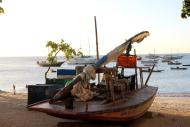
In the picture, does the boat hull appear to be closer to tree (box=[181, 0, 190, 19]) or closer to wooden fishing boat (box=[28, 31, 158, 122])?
wooden fishing boat (box=[28, 31, 158, 122])

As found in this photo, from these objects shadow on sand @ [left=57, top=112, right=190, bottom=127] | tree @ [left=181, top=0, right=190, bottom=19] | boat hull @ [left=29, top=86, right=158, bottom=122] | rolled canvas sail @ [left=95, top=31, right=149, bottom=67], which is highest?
tree @ [left=181, top=0, right=190, bottom=19]

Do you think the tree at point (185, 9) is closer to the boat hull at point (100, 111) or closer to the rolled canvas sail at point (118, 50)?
the rolled canvas sail at point (118, 50)

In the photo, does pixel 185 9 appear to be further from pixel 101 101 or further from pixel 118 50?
pixel 101 101

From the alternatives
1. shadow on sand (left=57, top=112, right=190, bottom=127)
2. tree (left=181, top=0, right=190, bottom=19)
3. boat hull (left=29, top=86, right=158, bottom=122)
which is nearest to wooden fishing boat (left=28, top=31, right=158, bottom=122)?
boat hull (left=29, top=86, right=158, bottom=122)

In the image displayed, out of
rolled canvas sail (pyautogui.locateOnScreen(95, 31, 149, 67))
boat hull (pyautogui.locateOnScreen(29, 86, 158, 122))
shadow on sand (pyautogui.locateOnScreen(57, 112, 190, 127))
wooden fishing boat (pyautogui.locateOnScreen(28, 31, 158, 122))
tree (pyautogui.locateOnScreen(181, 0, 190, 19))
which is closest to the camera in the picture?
boat hull (pyautogui.locateOnScreen(29, 86, 158, 122))

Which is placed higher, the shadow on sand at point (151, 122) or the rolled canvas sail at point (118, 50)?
the rolled canvas sail at point (118, 50)

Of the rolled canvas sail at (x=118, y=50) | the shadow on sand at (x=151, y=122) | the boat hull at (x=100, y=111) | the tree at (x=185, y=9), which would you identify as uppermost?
the tree at (x=185, y=9)

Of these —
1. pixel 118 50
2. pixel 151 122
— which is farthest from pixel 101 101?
pixel 151 122

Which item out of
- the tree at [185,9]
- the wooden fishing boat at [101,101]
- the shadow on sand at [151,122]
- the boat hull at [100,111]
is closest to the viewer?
the boat hull at [100,111]

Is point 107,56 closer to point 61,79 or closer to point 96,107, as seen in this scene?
point 96,107

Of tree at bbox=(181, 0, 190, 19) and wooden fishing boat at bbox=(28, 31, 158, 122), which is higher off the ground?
tree at bbox=(181, 0, 190, 19)

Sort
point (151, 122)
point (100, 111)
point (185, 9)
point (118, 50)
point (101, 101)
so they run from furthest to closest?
point (185, 9) < point (151, 122) < point (118, 50) < point (101, 101) < point (100, 111)

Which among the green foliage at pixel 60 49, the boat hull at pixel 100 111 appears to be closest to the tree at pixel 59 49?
the green foliage at pixel 60 49

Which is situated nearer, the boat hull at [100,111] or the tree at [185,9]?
the boat hull at [100,111]
